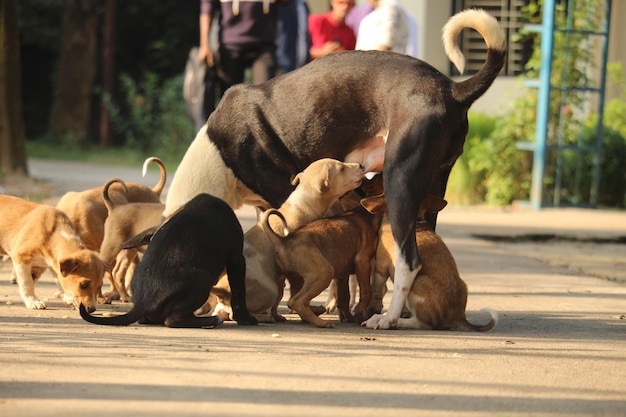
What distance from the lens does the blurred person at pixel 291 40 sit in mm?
10164

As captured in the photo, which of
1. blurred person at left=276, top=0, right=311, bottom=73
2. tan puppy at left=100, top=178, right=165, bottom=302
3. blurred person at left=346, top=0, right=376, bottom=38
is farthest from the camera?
blurred person at left=346, top=0, right=376, bottom=38

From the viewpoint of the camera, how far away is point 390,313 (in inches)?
263

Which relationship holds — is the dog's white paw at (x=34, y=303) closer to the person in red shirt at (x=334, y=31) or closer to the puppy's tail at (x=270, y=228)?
the puppy's tail at (x=270, y=228)

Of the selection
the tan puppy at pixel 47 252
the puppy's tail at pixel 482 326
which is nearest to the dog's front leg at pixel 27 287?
the tan puppy at pixel 47 252

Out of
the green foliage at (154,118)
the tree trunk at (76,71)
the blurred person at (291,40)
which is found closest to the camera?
the blurred person at (291,40)

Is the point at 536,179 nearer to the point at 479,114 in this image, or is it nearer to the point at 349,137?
the point at 479,114

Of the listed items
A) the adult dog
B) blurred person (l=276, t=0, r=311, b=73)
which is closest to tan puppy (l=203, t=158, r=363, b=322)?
the adult dog

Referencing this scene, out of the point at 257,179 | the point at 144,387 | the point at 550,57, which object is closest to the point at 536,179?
the point at 550,57

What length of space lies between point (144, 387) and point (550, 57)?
37.5ft

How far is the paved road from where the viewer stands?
4.63 metres

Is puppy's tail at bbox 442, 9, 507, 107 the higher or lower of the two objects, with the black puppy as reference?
higher

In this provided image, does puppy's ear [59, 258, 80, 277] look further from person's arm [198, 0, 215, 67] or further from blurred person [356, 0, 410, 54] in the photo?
blurred person [356, 0, 410, 54]

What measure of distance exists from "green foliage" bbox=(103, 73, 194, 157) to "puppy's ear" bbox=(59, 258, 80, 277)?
57.5 feet

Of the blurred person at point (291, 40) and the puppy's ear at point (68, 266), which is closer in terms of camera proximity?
the puppy's ear at point (68, 266)
